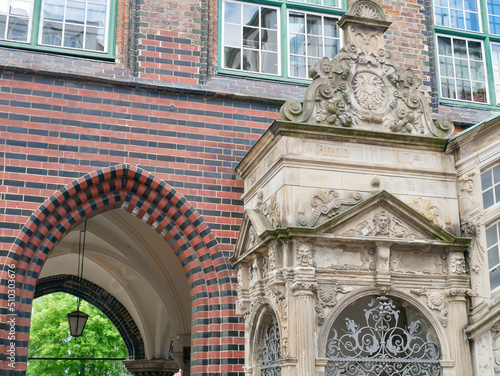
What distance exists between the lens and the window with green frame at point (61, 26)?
9.49 meters

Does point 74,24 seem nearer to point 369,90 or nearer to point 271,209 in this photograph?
point 271,209

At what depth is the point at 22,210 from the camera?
8539 mm

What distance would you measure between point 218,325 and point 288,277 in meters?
2.05

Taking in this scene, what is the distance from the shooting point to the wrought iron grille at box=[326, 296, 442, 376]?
7.23 metres

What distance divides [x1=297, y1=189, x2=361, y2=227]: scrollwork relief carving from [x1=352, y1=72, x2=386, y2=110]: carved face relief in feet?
3.59

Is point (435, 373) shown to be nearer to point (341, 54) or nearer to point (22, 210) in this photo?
point (341, 54)

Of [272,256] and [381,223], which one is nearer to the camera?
[272,256]

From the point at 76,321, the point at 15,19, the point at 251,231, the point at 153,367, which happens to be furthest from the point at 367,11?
the point at 153,367

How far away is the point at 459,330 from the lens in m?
7.46

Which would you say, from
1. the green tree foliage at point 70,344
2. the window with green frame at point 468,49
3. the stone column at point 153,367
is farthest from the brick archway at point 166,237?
the green tree foliage at point 70,344

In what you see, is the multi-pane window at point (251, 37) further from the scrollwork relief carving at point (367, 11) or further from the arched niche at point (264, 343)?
the arched niche at point (264, 343)

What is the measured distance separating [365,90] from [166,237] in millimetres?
3133

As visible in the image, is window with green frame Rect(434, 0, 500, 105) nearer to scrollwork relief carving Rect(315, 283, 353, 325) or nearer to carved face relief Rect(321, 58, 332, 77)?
carved face relief Rect(321, 58, 332, 77)

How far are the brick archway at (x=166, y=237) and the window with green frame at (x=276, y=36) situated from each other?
7.28ft
